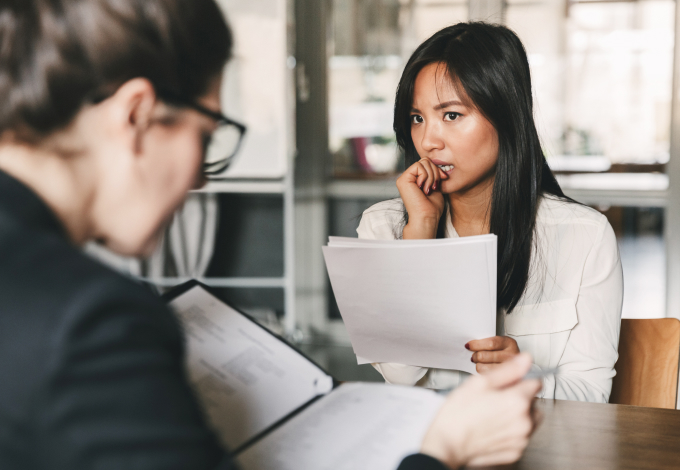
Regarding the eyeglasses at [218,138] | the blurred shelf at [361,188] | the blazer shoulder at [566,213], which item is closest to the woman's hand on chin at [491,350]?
the blazer shoulder at [566,213]

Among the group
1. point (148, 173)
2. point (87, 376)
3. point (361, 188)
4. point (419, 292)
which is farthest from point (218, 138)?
point (361, 188)

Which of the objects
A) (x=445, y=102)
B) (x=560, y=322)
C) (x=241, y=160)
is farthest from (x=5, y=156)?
(x=241, y=160)

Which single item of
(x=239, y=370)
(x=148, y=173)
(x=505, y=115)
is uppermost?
(x=505, y=115)

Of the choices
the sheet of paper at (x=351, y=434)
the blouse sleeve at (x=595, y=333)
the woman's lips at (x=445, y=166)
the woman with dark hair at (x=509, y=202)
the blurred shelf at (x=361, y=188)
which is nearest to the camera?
the sheet of paper at (x=351, y=434)

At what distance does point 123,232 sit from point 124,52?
0.16 meters

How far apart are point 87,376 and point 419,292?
0.65 meters

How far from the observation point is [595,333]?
3.85 feet

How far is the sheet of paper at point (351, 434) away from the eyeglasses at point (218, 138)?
0.32 metres

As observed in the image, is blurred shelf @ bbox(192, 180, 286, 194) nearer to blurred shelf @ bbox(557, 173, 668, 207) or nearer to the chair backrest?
blurred shelf @ bbox(557, 173, 668, 207)

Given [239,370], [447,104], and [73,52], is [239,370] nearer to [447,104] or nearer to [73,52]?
[73,52]

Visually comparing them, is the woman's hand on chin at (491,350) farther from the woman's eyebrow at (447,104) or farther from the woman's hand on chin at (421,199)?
the woman's eyebrow at (447,104)

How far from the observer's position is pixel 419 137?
53.4 inches

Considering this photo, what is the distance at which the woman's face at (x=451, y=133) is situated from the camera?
4.16 ft

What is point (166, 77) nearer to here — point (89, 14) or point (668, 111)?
point (89, 14)
